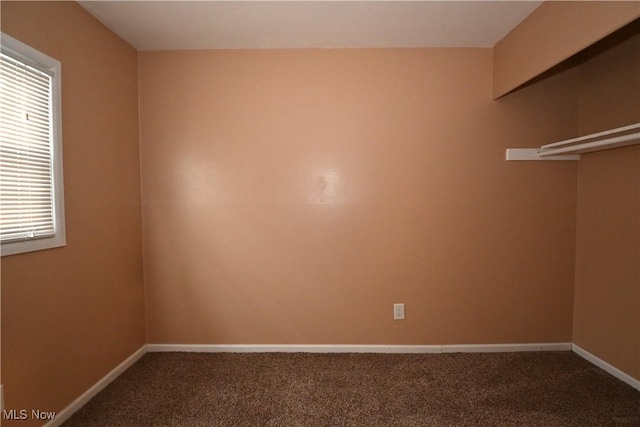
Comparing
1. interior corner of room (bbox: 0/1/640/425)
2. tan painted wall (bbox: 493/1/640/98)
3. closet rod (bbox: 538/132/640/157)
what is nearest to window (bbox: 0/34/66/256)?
interior corner of room (bbox: 0/1/640/425)

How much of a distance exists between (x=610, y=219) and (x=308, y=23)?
2518mm

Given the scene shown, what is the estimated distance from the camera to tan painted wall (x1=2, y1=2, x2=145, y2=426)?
157 cm

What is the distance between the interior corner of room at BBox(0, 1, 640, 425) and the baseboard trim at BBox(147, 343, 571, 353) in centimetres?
4

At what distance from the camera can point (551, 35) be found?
73.9 inches

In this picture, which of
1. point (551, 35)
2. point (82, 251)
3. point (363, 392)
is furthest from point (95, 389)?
point (551, 35)

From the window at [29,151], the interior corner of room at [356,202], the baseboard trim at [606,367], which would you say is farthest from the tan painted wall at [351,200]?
the window at [29,151]

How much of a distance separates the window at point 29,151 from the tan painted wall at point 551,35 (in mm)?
2792

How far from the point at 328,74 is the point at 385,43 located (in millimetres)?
482

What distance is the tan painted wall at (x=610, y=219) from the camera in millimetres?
2105

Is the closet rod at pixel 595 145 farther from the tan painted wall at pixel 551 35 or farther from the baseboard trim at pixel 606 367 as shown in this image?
the baseboard trim at pixel 606 367

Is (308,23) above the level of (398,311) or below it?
above

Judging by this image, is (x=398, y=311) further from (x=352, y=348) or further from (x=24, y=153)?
(x=24, y=153)

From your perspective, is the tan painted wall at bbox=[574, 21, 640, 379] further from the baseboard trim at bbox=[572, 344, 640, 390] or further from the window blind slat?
the window blind slat

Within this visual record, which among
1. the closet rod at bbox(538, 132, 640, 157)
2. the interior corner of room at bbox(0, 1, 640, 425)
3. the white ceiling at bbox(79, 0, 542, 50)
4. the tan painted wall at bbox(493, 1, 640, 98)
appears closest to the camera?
the tan painted wall at bbox(493, 1, 640, 98)
